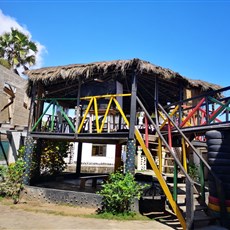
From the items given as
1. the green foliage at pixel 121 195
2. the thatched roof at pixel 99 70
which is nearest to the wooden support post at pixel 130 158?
the green foliage at pixel 121 195

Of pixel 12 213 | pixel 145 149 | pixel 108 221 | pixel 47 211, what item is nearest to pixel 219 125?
A: pixel 145 149

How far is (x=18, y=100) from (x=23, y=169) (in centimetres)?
756

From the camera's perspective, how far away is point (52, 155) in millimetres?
11484

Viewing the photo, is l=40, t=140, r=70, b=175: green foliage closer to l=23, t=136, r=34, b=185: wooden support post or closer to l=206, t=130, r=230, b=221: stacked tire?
l=23, t=136, r=34, b=185: wooden support post

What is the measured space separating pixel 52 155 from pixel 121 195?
5.33 metres

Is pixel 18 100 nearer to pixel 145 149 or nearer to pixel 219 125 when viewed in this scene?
pixel 145 149

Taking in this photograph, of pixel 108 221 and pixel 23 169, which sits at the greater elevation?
pixel 23 169

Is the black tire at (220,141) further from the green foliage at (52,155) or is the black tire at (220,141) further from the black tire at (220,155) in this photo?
the green foliage at (52,155)

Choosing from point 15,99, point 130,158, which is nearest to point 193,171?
point 130,158

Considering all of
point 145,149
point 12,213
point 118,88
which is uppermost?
point 118,88

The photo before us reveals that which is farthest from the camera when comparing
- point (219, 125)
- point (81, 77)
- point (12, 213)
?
point (81, 77)

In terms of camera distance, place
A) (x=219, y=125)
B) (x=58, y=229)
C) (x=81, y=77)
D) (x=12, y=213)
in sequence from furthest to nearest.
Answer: (x=81, y=77) < (x=12, y=213) < (x=219, y=125) < (x=58, y=229)

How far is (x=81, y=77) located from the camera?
29.8 feet

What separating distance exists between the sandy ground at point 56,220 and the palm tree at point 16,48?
16115 mm
